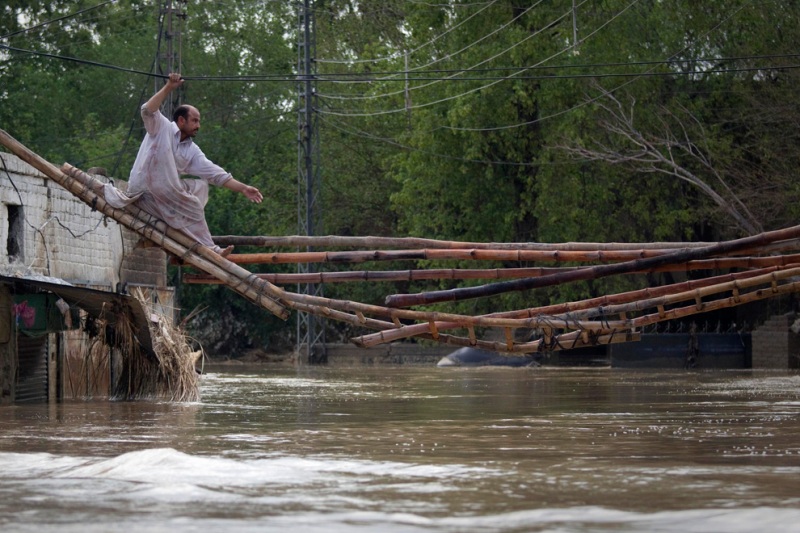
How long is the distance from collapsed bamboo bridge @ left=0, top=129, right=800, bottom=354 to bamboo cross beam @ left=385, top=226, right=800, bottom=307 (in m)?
0.01

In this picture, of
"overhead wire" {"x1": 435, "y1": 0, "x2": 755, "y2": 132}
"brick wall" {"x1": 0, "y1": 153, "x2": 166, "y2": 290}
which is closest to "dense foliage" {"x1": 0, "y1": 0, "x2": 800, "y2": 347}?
"overhead wire" {"x1": 435, "y1": 0, "x2": 755, "y2": 132}

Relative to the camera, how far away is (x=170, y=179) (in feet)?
41.5

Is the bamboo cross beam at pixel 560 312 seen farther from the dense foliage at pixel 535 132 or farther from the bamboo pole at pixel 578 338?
the dense foliage at pixel 535 132

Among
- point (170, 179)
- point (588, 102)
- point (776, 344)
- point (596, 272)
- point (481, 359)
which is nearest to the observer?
point (596, 272)

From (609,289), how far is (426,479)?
1248 inches

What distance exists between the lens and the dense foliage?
34.8 m

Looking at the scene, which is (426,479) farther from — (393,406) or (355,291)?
(355,291)

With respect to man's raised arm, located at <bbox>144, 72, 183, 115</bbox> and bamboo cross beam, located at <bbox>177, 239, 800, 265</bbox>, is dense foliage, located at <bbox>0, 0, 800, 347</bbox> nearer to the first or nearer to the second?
man's raised arm, located at <bbox>144, 72, 183, 115</bbox>

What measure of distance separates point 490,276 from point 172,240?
9.88 feet

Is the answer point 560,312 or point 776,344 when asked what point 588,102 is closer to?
point 776,344

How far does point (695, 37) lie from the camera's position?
124ft

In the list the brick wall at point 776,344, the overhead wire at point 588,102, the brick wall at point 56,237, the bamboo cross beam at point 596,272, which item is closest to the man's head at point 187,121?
the bamboo cross beam at point 596,272

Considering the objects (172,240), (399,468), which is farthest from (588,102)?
(399,468)

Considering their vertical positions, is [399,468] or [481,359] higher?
[481,359]
